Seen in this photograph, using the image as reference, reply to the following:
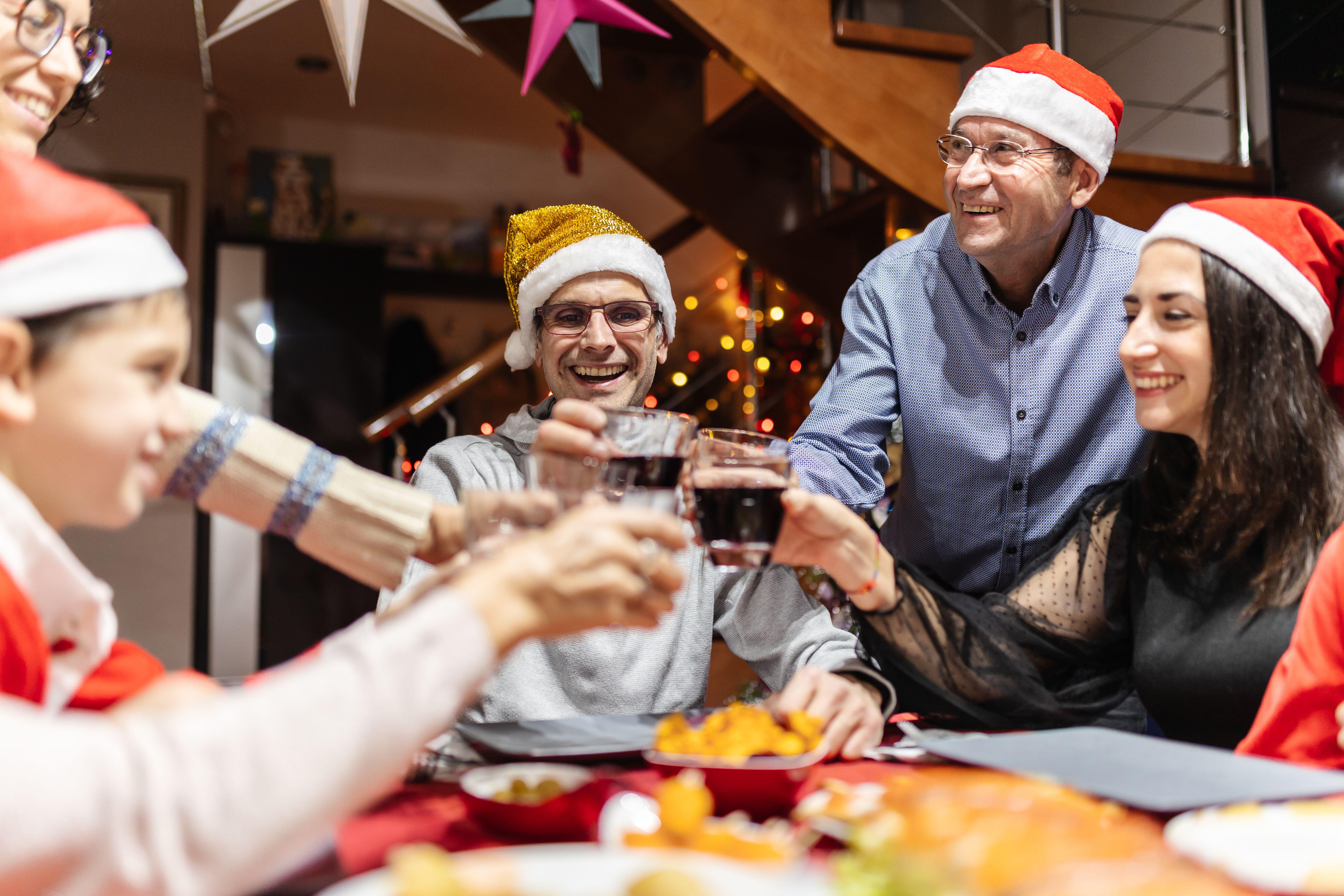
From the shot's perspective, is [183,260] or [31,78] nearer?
[31,78]

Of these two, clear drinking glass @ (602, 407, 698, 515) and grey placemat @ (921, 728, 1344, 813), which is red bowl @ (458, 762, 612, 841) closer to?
clear drinking glass @ (602, 407, 698, 515)

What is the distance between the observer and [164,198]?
17.7 feet

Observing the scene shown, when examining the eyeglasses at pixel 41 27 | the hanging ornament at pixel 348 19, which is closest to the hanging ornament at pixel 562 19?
the hanging ornament at pixel 348 19

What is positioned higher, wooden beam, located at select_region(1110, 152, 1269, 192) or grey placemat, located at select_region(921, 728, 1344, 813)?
wooden beam, located at select_region(1110, 152, 1269, 192)

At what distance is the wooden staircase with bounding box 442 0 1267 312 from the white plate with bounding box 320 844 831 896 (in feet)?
8.38

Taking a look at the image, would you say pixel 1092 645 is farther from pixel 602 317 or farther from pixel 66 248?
pixel 66 248

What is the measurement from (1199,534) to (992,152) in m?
0.96

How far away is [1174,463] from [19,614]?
1.42m

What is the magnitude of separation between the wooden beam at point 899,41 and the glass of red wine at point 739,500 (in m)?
2.12

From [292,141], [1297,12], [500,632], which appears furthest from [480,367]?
[500,632]

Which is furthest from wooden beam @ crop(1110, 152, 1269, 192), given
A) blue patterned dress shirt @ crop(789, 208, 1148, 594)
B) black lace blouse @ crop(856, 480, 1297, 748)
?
black lace blouse @ crop(856, 480, 1297, 748)

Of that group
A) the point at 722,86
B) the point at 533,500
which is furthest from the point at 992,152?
the point at 722,86

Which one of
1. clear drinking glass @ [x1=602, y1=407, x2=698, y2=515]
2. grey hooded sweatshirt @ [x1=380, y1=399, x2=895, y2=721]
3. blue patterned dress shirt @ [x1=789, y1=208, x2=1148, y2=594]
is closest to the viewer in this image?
clear drinking glass @ [x1=602, y1=407, x2=698, y2=515]

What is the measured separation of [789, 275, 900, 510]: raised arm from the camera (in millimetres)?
1876
